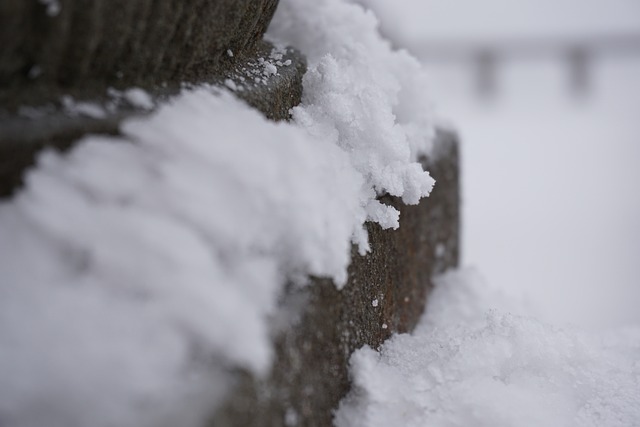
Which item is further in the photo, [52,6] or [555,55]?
[555,55]

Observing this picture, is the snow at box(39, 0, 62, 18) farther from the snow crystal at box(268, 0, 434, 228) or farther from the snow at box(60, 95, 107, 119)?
the snow crystal at box(268, 0, 434, 228)

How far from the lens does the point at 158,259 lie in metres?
0.53

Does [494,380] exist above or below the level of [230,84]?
below

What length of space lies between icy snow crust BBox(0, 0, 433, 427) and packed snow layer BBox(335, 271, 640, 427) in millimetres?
179

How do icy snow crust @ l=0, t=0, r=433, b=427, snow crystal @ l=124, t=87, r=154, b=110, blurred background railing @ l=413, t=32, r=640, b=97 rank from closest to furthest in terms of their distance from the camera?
icy snow crust @ l=0, t=0, r=433, b=427, snow crystal @ l=124, t=87, r=154, b=110, blurred background railing @ l=413, t=32, r=640, b=97

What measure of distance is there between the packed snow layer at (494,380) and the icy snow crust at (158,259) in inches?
7.1

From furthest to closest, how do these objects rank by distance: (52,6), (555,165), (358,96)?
1. (555,165)
2. (358,96)
3. (52,6)

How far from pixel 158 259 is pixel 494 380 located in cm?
49

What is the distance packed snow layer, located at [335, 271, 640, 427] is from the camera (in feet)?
2.41

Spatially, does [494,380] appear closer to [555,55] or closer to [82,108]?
[82,108]

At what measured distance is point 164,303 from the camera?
1.72 feet

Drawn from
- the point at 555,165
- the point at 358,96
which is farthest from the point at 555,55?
the point at 358,96

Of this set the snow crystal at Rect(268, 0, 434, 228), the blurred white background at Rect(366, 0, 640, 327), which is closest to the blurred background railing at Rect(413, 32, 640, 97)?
the blurred white background at Rect(366, 0, 640, 327)

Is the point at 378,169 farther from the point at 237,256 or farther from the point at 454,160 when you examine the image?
the point at 454,160
